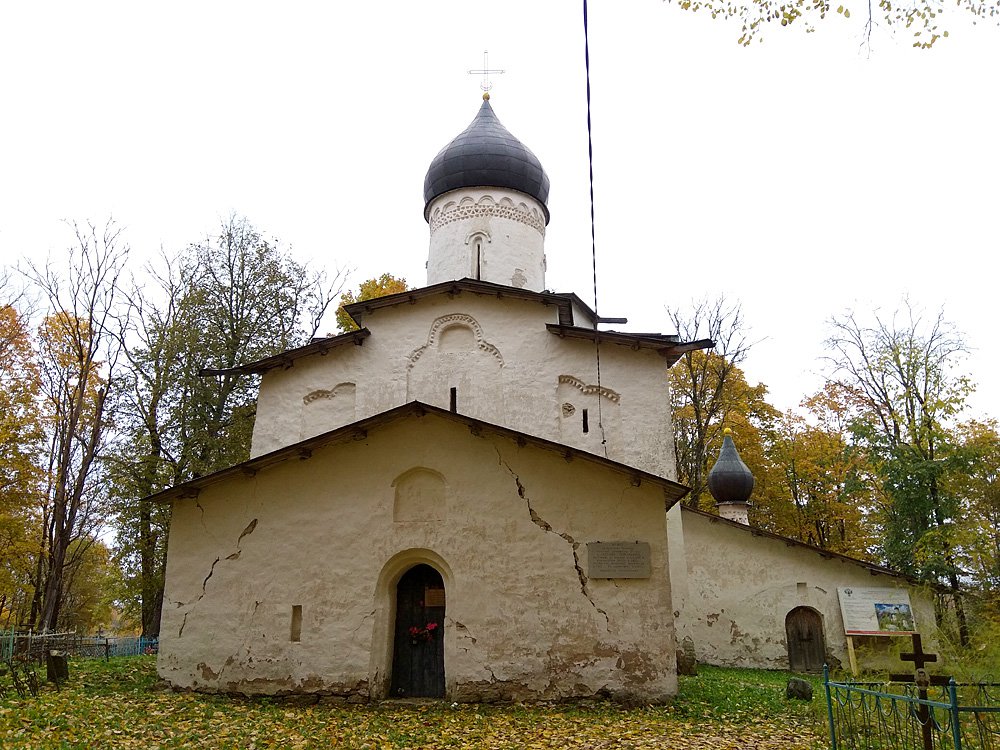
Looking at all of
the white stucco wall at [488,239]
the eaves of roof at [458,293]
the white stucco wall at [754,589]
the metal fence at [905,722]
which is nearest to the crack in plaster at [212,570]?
the eaves of roof at [458,293]

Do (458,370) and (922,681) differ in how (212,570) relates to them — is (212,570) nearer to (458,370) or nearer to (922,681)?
(458,370)

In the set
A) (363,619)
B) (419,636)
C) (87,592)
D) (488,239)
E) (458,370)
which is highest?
(488,239)

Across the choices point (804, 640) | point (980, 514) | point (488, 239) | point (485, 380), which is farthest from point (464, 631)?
point (980, 514)

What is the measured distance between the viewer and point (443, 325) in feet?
44.9

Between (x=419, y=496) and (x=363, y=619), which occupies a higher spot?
(x=419, y=496)

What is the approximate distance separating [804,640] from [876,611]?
5.74 feet

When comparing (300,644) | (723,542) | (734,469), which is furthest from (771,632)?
(300,644)

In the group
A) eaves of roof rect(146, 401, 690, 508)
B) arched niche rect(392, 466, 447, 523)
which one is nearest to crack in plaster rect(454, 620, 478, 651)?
arched niche rect(392, 466, 447, 523)

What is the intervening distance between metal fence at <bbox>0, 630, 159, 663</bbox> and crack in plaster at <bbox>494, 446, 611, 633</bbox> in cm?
649

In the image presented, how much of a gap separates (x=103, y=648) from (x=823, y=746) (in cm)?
1532

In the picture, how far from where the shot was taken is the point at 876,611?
43.9 feet

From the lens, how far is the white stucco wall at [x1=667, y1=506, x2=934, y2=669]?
14.5 m

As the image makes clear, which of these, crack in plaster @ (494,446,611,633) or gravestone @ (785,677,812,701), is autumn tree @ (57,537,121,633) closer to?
crack in plaster @ (494,446,611,633)

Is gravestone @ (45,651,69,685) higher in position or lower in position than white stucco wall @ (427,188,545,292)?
lower
